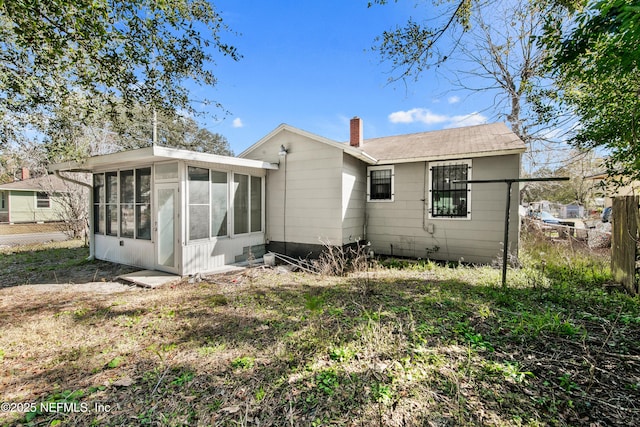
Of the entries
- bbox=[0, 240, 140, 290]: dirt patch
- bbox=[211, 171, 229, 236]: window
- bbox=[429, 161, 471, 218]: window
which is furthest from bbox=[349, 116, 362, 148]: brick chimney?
bbox=[0, 240, 140, 290]: dirt patch

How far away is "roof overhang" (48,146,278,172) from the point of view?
227 inches

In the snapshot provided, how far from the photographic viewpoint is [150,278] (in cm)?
636

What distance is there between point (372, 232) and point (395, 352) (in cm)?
653

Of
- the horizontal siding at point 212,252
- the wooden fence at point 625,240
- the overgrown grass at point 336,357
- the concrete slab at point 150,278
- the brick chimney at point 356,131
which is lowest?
the concrete slab at point 150,278

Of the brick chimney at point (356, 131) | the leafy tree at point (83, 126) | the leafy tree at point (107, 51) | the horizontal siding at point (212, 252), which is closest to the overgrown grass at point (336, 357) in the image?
the horizontal siding at point (212, 252)

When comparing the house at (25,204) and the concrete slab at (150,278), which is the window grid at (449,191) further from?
the house at (25,204)

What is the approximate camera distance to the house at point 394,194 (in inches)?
300

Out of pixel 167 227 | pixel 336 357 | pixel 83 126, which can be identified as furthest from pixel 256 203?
pixel 336 357

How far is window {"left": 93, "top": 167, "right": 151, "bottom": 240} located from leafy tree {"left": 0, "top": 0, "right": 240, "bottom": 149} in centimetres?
228

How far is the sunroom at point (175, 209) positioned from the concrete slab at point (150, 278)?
165 millimetres

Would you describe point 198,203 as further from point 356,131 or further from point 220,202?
point 356,131

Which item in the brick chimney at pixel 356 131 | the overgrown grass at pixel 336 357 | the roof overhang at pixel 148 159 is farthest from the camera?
the brick chimney at pixel 356 131

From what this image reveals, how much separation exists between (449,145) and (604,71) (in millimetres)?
5089

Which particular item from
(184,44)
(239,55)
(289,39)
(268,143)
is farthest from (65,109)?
(289,39)
